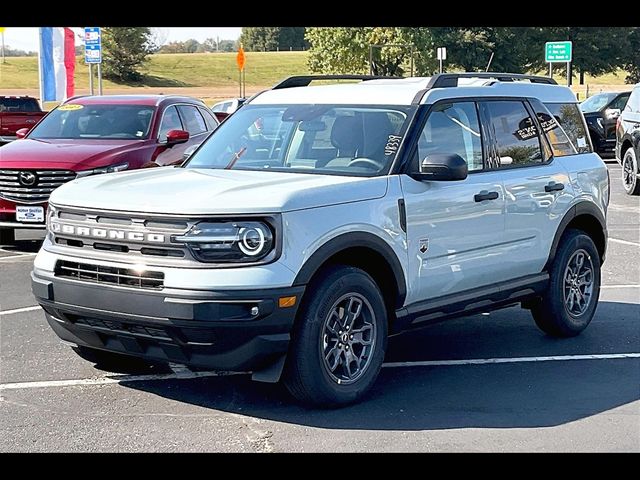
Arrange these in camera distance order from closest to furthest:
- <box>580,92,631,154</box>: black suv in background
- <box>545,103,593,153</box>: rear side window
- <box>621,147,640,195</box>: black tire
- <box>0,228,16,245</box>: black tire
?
<box>545,103,593,153</box>: rear side window < <box>0,228,16,245</box>: black tire < <box>621,147,640,195</box>: black tire < <box>580,92,631,154</box>: black suv in background

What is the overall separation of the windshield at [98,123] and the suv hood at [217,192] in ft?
19.4

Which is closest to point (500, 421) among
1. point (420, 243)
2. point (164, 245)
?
point (420, 243)

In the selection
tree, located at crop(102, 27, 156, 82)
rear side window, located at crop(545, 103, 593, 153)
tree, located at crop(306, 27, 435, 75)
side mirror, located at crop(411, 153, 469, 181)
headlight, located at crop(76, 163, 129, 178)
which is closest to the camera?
side mirror, located at crop(411, 153, 469, 181)

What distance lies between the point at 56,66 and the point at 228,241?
25.5 m

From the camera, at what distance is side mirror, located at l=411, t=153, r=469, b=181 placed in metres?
5.73

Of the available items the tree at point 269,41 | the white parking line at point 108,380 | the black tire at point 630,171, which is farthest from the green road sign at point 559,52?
the tree at point 269,41

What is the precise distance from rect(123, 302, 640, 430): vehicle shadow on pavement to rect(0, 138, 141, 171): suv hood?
16.7ft

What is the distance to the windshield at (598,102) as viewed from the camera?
23.8 metres

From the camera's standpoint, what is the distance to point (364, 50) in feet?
173

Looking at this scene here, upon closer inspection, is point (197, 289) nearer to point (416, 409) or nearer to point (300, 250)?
point (300, 250)

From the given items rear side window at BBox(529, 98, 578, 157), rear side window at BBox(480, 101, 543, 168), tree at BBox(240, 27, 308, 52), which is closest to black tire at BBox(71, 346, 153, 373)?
rear side window at BBox(480, 101, 543, 168)

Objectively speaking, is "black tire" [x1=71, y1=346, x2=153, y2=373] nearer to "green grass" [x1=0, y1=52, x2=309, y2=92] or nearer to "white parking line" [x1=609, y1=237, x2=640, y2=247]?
"white parking line" [x1=609, y1=237, x2=640, y2=247]

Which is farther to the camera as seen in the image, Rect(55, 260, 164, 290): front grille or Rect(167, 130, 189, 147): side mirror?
Rect(167, 130, 189, 147): side mirror

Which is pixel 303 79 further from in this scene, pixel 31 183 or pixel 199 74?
pixel 199 74
